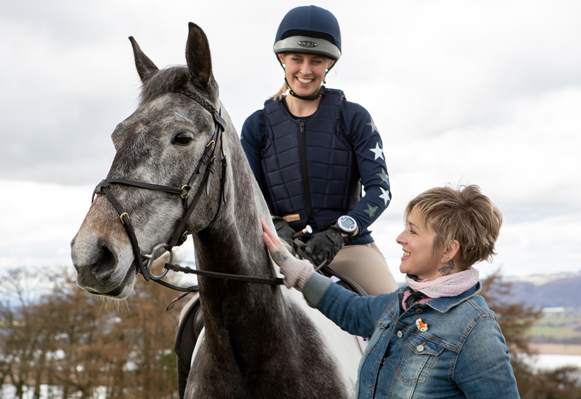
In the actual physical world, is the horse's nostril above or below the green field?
above

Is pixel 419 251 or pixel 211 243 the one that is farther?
pixel 211 243

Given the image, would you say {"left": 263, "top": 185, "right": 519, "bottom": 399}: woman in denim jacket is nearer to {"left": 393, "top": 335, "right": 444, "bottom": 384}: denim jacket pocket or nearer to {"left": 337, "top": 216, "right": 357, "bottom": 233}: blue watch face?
{"left": 393, "top": 335, "right": 444, "bottom": 384}: denim jacket pocket

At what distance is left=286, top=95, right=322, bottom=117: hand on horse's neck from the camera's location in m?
4.39

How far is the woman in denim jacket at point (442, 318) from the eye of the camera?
87.9 inches

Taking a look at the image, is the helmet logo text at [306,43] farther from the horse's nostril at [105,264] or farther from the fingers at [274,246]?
the horse's nostril at [105,264]

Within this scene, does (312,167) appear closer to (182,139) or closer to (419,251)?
(182,139)

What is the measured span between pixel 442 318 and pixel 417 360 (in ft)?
0.75

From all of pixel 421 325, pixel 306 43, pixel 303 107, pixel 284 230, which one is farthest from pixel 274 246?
pixel 306 43

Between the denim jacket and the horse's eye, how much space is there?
1377 mm

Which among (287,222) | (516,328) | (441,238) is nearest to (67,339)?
(516,328)

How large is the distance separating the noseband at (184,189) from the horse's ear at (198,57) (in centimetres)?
11

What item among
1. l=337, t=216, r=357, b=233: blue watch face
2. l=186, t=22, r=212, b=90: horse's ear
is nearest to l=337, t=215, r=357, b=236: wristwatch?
l=337, t=216, r=357, b=233: blue watch face

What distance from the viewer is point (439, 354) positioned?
7.61ft

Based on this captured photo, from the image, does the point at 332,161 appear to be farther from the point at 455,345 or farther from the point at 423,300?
the point at 455,345
